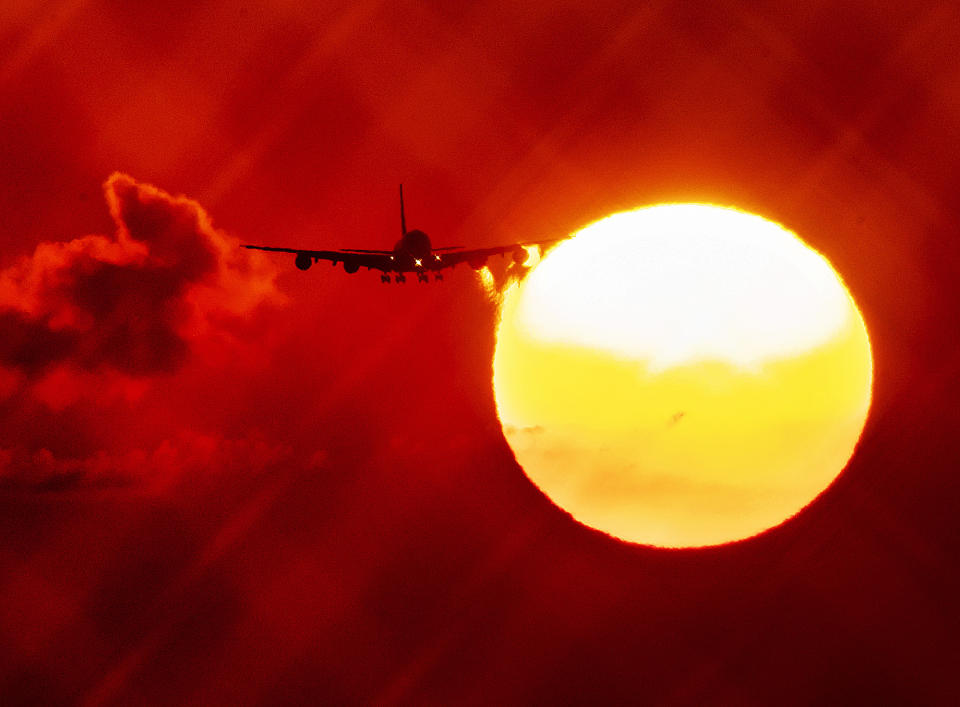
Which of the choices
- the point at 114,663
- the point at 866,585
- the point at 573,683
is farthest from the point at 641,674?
the point at 114,663

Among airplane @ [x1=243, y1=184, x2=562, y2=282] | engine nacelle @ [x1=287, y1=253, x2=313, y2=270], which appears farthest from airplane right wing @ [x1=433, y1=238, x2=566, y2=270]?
engine nacelle @ [x1=287, y1=253, x2=313, y2=270]

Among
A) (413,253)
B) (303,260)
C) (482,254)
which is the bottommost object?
(303,260)

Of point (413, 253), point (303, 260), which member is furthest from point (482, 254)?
point (303, 260)

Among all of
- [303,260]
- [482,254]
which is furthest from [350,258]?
[482,254]

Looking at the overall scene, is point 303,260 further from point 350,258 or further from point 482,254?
point 482,254

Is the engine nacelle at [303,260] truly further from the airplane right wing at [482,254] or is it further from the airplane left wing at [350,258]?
the airplane right wing at [482,254]

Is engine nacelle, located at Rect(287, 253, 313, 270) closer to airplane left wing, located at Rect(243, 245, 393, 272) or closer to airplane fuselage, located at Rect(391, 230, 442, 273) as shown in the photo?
airplane left wing, located at Rect(243, 245, 393, 272)

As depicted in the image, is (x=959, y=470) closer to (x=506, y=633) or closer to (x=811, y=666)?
(x=811, y=666)

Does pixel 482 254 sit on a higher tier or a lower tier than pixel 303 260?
higher

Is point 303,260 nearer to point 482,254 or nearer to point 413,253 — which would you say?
point 413,253

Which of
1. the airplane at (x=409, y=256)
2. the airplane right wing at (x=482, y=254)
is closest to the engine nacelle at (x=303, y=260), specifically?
the airplane at (x=409, y=256)
